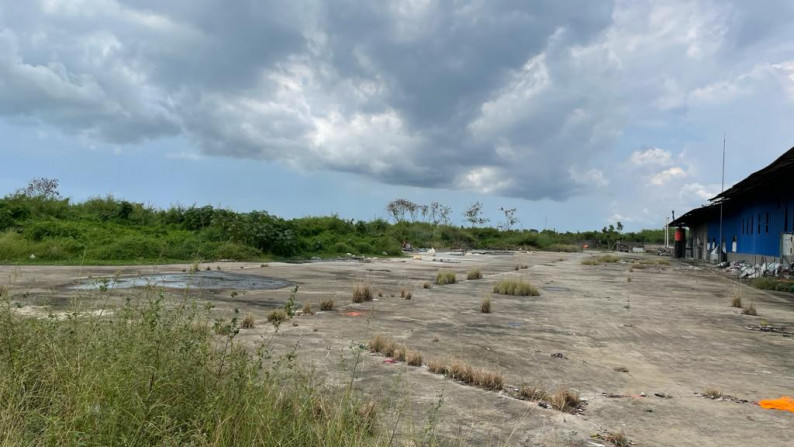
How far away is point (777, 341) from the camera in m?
8.33

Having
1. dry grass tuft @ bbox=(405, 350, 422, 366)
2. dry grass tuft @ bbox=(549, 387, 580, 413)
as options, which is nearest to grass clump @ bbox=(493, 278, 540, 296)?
dry grass tuft @ bbox=(405, 350, 422, 366)

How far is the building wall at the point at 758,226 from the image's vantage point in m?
21.7

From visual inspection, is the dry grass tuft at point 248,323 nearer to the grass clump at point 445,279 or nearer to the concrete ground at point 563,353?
the concrete ground at point 563,353

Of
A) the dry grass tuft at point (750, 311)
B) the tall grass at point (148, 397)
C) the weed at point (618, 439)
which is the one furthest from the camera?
the dry grass tuft at point (750, 311)

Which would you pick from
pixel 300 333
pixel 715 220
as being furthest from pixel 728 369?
pixel 715 220

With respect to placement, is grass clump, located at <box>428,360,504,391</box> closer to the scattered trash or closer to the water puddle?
the scattered trash

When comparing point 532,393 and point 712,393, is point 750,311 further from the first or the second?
point 532,393

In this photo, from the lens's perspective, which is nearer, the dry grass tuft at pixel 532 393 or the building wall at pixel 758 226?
the dry grass tuft at pixel 532 393

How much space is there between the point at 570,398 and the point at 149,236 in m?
25.9

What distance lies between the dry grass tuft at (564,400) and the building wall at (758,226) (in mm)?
21447

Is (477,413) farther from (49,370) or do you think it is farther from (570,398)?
(49,370)

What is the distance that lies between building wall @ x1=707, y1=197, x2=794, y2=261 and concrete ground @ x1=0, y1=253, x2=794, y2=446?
9585 millimetres

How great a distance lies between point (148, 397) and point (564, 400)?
3459mm

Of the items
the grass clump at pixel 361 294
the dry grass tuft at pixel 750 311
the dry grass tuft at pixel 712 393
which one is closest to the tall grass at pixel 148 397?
the dry grass tuft at pixel 712 393
